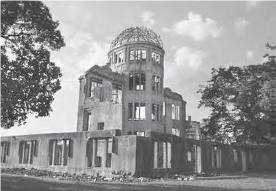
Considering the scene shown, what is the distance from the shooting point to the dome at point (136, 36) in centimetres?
3114

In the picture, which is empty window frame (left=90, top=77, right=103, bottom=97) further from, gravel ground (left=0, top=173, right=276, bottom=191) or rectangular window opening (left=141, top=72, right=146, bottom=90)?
gravel ground (left=0, top=173, right=276, bottom=191)

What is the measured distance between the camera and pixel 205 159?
864 inches

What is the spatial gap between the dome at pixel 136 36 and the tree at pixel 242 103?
23.1 feet

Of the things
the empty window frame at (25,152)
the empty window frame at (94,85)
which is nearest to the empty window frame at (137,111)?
the empty window frame at (94,85)

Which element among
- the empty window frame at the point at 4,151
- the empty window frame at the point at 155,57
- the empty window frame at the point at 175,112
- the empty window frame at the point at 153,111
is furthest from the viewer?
the empty window frame at the point at 175,112

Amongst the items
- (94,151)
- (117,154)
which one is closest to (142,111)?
(94,151)

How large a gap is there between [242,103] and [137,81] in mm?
10388

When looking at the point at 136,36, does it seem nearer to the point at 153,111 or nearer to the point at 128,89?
the point at 128,89

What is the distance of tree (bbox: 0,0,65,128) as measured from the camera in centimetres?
1473

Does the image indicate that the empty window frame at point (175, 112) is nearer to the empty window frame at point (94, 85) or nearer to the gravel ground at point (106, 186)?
the empty window frame at point (94, 85)

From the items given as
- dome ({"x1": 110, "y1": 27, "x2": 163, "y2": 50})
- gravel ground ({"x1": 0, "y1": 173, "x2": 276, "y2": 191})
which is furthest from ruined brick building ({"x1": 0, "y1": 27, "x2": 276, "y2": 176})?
gravel ground ({"x1": 0, "y1": 173, "x2": 276, "y2": 191})

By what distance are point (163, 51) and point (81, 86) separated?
9487mm

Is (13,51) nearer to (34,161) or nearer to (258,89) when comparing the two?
(34,161)

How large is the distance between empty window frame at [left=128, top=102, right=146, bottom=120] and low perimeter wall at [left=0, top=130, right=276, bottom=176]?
6561 mm
